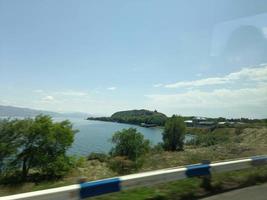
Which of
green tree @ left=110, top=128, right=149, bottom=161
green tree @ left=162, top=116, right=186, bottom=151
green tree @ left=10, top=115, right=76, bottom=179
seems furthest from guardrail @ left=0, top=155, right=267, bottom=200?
green tree @ left=162, top=116, right=186, bottom=151

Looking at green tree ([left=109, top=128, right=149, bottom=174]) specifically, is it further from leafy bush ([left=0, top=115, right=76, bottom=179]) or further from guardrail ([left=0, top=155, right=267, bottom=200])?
guardrail ([left=0, top=155, right=267, bottom=200])

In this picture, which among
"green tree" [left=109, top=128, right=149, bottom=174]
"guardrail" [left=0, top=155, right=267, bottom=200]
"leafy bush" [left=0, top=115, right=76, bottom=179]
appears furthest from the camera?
"green tree" [left=109, top=128, right=149, bottom=174]

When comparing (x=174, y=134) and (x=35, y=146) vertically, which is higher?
(x=174, y=134)

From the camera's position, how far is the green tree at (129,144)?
4425cm

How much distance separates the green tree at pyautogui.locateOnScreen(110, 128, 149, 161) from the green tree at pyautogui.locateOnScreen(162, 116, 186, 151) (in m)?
22.5

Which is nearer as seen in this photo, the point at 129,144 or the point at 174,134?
the point at 129,144

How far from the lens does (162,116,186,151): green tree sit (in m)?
68.4

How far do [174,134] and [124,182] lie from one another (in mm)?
64286

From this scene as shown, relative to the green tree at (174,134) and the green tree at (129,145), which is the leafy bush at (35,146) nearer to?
the green tree at (129,145)

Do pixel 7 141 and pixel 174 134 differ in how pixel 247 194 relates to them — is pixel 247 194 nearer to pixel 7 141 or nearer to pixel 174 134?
pixel 7 141

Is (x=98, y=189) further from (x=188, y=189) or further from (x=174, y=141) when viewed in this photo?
(x=174, y=141)

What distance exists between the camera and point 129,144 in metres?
44.8

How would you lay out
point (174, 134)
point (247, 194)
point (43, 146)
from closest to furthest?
1. point (247, 194)
2. point (43, 146)
3. point (174, 134)

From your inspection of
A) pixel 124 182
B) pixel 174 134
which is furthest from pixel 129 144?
pixel 124 182
